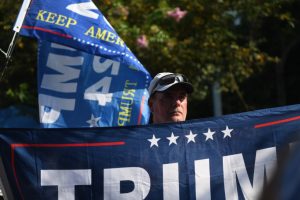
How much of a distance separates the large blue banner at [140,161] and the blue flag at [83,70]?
1.09m

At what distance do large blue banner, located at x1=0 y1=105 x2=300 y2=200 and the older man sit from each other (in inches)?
10.2

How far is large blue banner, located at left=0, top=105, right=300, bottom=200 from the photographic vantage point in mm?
3490

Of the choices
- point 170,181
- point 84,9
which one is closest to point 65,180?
point 170,181

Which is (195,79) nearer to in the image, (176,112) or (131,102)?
(131,102)

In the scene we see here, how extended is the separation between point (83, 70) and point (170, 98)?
1.07 metres

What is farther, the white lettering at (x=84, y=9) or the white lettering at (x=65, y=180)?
the white lettering at (x=84, y=9)

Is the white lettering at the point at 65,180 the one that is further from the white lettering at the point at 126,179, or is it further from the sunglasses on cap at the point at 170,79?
the sunglasses on cap at the point at 170,79

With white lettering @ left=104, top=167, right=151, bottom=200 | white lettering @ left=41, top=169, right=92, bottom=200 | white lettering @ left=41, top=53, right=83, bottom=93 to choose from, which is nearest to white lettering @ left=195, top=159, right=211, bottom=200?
white lettering @ left=104, top=167, right=151, bottom=200

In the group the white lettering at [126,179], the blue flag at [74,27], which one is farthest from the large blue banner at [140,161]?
the blue flag at [74,27]

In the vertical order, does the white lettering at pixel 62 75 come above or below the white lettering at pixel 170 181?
above

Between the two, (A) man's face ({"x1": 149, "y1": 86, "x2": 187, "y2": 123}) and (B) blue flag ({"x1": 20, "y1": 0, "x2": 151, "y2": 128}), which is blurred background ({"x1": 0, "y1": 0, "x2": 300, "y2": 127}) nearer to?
(B) blue flag ({"x1": 20, "y1": 0, "x2": 151, "y2": 128})

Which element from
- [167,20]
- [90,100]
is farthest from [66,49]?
[167,20]

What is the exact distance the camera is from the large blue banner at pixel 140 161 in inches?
137

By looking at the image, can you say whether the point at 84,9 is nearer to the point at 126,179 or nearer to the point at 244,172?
the point at 126,179
